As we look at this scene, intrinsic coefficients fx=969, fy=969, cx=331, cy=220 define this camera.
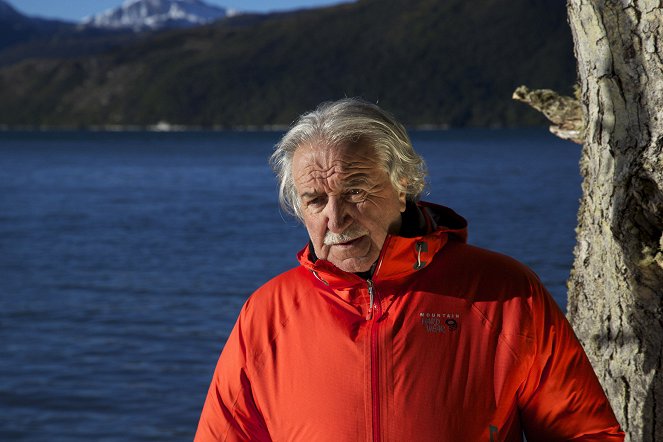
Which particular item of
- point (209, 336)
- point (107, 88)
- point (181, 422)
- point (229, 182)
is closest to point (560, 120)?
point (181, 422)

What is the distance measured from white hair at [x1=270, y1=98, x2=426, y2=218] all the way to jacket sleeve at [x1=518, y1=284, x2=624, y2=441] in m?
0.42

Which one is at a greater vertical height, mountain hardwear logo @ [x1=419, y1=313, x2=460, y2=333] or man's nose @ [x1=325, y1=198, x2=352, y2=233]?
man's nose @ [x1=325, y1=198, x2=352, y2=233]

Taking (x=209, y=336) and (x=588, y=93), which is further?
(x=209, y=336)

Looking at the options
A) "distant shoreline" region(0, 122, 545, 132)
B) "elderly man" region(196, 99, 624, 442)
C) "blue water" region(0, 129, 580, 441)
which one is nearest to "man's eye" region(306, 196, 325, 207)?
"elderly man" region(196, 99, 624, 442)

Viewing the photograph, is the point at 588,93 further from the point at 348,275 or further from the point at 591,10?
the point at 348,275

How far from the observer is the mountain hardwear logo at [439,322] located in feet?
6.89

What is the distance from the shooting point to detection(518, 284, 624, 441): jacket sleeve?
2.06m

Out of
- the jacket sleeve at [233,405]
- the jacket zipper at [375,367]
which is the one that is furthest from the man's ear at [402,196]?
the jacket sleeve at [233,405]

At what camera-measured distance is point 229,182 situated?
49250mm

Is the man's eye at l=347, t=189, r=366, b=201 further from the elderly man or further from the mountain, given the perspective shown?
the mountain

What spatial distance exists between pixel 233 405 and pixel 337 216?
49cm

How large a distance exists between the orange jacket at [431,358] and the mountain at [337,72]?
154 m

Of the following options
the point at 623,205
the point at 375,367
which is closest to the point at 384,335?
the point at 375,367

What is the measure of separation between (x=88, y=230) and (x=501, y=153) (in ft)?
196
